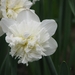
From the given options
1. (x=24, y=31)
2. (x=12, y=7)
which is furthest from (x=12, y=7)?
(x=24, y=31)

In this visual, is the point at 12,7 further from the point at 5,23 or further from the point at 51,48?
the point at 51,48

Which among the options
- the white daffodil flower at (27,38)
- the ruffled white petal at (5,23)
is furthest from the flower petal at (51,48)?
the ruffled white petal at (5,23)

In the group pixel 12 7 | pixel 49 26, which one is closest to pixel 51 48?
pixel 49 26

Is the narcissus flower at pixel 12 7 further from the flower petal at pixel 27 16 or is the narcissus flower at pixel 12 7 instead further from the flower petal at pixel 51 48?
the flower petal at pixel 51 48

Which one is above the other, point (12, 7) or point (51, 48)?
point (12, 7)

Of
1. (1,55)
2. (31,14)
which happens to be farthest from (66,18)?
(31,14)
